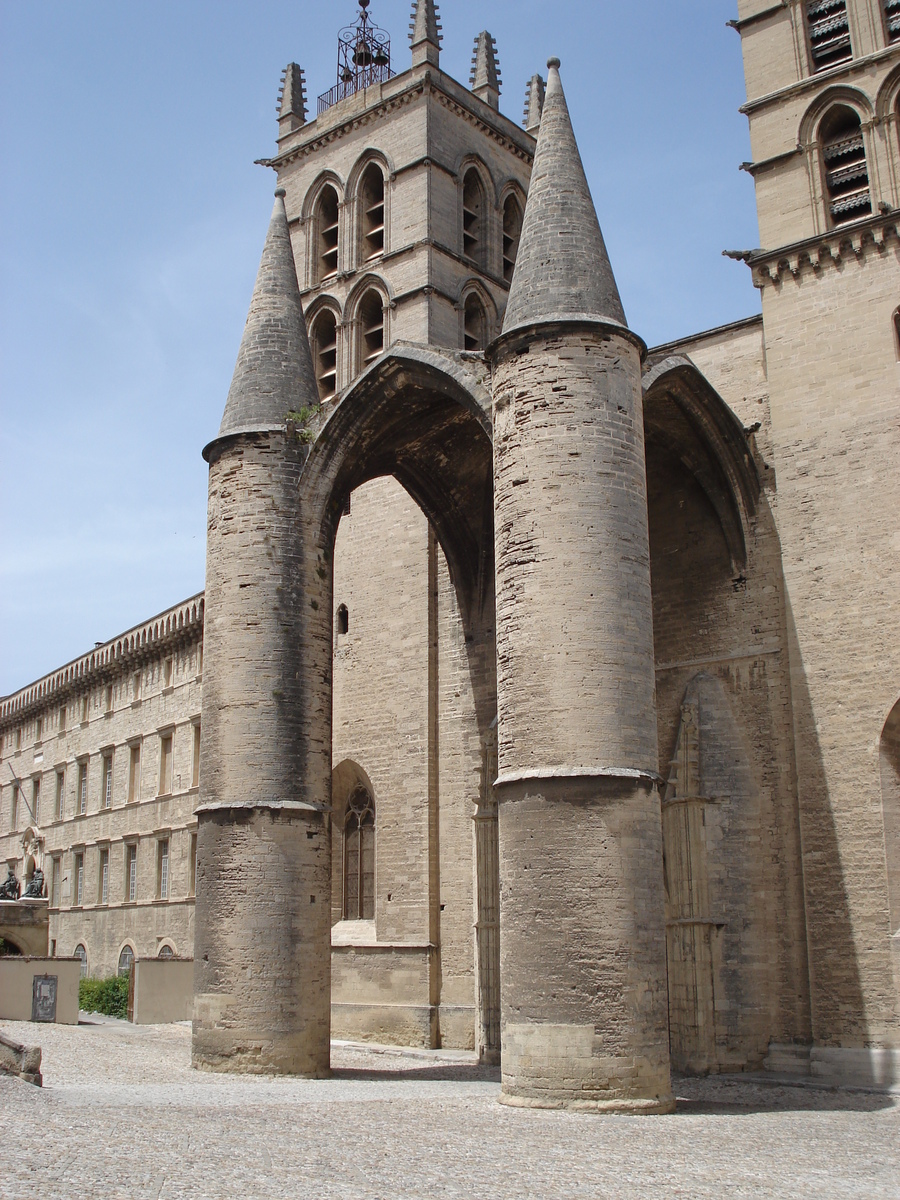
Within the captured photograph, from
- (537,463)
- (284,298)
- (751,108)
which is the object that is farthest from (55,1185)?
(751,108)

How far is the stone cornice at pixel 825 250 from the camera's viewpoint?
1445 cm

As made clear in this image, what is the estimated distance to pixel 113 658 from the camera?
30.5 metres

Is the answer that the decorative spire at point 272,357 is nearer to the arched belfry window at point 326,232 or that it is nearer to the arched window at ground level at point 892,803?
the arched belfry window at point 326,232

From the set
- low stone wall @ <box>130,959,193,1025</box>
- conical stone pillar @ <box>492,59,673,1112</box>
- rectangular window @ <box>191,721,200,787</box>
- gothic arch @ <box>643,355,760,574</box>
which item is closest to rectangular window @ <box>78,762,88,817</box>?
rectangular window @ <box>191,721,200,787</box>

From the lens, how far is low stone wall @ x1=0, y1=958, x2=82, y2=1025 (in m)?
18.5

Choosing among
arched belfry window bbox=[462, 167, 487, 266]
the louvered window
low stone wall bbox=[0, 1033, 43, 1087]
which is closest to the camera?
low stone wall bbox=[0, 1033, 43, 1087]

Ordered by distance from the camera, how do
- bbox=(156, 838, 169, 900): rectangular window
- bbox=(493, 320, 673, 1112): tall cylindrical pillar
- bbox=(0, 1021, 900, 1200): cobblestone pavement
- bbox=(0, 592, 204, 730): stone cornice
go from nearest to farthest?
bbox=(0, 1021, 900, 1200): cobblestone pavement, bbox=(493, 320, 673, 1112): tall cylindrical pillar, bbox=(156, 838, 169, 900): rectangular window, bbox=(0, 592, 204, 730): stone cornice

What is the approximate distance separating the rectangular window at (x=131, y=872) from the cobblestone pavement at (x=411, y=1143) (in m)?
15.6

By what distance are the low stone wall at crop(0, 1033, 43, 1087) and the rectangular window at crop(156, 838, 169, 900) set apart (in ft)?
52.7

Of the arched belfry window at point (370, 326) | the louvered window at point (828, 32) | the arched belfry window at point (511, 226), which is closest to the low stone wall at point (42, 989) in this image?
the arched belfry window at point (370, 326)

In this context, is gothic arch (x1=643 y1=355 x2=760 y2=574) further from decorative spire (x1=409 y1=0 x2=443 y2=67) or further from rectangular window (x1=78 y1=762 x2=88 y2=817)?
rectangular window (x1=78 y1=762 x2=88 y2=817)

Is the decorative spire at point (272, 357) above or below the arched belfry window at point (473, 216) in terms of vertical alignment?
below

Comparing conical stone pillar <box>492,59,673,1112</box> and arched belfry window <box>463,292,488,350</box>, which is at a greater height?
arched belfry window <box>463,292,488,350</box>

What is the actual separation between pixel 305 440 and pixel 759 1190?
9.96 m
